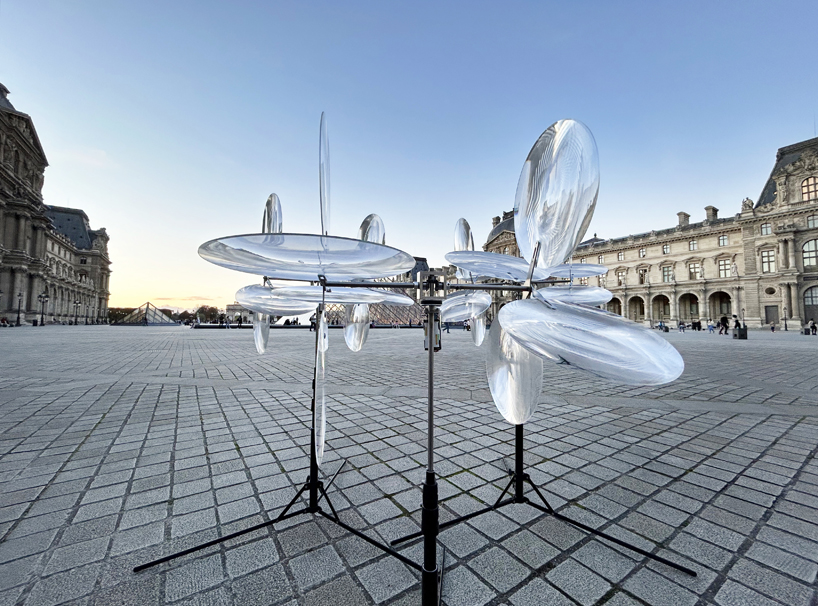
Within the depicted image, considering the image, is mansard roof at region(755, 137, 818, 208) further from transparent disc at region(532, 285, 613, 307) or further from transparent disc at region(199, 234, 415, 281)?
transparent disc at region(199, 234, 415, 281)

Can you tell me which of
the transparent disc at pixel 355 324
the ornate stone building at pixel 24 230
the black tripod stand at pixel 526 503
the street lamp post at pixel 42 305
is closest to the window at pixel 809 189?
the black tripod stand at pixel 526 503

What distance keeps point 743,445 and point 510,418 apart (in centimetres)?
344

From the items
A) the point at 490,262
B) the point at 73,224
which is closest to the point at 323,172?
the point at 490,262

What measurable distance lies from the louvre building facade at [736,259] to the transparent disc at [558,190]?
31.3 meters

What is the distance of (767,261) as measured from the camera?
43.5 metres

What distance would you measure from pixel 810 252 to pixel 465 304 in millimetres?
58266

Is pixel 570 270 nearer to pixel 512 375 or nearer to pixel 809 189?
pixel 512 375

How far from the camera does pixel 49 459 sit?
341 centimetres

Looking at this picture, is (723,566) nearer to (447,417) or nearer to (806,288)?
(447,417)

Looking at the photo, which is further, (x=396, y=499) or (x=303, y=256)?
(x=396, y=499)

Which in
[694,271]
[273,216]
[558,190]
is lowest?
[558,190]

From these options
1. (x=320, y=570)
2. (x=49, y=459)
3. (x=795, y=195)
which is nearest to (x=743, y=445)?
(x=320, y=570)

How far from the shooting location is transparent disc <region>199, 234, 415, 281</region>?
5.08 feet

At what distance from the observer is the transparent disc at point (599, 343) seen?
1.09 metres
